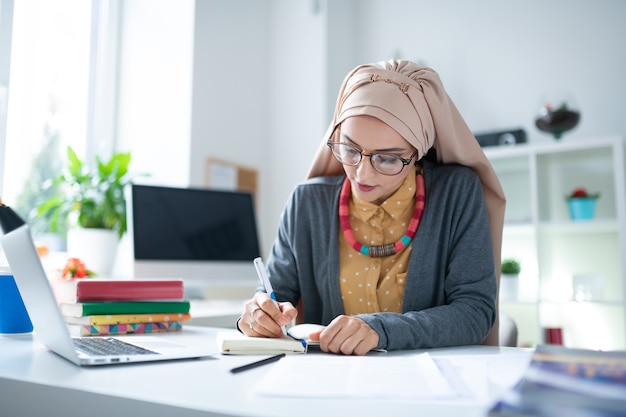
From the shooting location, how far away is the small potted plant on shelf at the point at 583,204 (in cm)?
281

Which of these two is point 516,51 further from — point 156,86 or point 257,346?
point 257,346

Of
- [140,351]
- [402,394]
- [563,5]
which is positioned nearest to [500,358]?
[402,394]

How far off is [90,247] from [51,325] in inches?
72.5

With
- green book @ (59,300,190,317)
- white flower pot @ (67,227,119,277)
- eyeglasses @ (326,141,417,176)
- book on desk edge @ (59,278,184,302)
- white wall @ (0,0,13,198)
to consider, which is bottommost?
green book @ (59,300,190,317)

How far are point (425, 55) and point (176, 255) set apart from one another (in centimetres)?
214

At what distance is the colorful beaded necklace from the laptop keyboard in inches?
23.6

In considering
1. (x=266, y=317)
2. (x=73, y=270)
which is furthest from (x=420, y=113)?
(x=73, y=270)

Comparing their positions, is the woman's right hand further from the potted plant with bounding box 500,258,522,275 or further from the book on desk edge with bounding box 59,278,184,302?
the potted plant with bounding box 500,258,522,275

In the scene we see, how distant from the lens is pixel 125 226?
2.67 metres

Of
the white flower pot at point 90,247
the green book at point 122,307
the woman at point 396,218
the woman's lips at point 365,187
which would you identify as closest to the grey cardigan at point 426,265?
the woman at point 396,218

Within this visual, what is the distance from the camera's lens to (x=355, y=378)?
2.33 feet

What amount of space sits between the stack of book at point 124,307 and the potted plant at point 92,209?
4.38 ft

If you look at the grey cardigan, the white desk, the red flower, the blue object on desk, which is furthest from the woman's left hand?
the red flower

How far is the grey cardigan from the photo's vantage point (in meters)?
1.09
